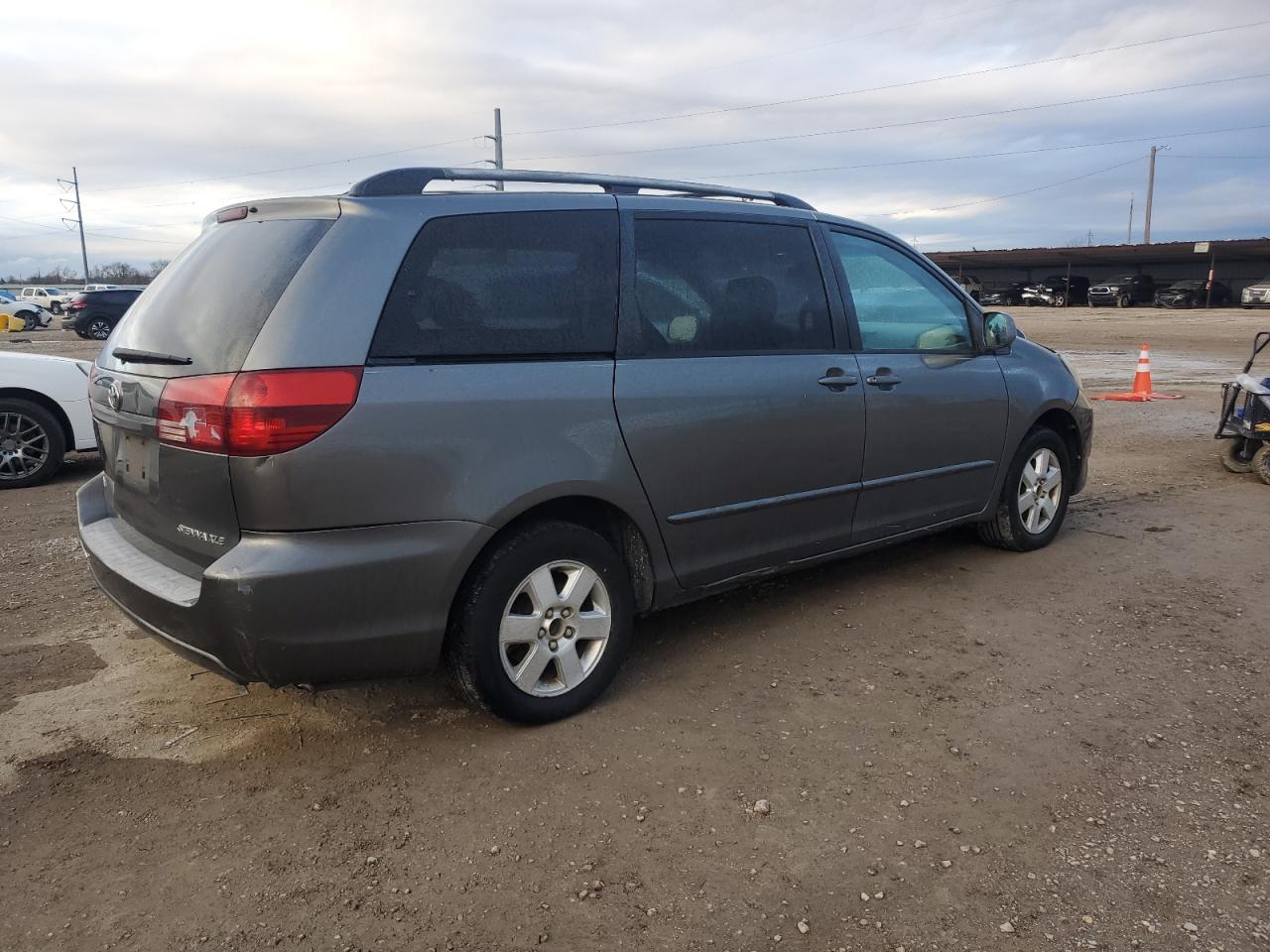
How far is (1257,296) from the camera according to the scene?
38.6m

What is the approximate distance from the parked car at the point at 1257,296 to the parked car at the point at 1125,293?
4411 mm

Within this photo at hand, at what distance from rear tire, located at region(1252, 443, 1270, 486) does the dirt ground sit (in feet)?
9.44

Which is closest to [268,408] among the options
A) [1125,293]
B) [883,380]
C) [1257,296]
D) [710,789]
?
[710,789]

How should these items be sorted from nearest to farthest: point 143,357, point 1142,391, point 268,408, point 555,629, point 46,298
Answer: point 268,408 → point 143,357 → point 555,629 → point 1142,391 → point 46,298

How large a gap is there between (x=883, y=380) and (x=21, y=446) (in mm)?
6507

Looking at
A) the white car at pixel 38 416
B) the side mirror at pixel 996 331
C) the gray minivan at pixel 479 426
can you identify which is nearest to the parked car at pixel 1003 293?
the side mirror at pixel 996 331

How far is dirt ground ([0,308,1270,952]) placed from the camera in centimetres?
245

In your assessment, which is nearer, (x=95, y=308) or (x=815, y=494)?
(x=815, y=494)

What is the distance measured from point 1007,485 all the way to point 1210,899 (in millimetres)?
2969

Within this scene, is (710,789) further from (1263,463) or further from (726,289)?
(1263,463)

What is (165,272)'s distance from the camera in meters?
3.61

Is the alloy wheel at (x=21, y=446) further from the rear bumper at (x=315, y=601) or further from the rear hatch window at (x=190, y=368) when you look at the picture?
the rear bumper at (x=315, y=601)

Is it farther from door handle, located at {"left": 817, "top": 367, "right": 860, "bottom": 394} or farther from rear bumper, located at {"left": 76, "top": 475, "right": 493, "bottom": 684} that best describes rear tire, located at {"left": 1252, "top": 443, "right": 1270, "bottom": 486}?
rear bumper, located at {"left": 76, "top": 475, "right": 493, "bottom": 684}

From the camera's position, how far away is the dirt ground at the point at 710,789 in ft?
8.04
